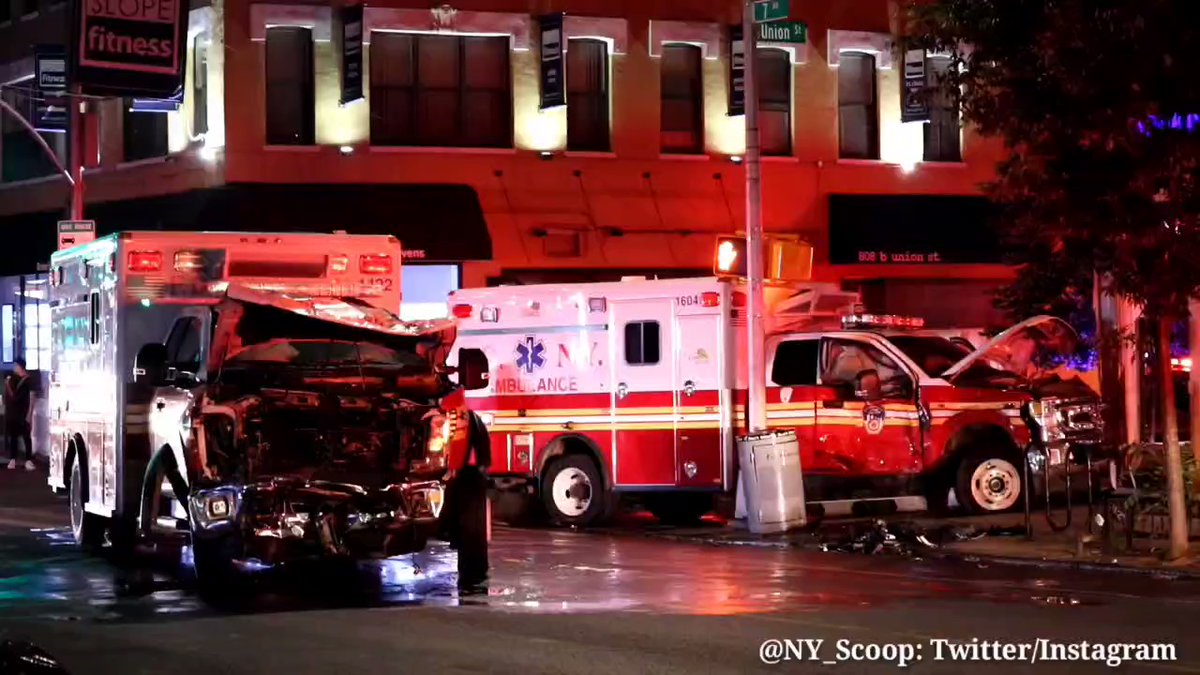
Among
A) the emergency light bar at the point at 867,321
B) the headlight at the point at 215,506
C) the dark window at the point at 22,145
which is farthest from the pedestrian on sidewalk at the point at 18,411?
the headlight at the point at 215,506

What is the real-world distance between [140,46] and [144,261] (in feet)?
41.3

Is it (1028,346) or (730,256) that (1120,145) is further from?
(730,256)

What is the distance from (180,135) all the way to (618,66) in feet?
25.8

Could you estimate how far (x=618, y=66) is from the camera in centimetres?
3334

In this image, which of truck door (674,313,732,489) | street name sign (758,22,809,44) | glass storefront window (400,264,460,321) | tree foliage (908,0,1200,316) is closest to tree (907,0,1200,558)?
tree foliage (908,0,1200,316)

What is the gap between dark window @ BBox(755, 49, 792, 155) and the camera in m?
34.3

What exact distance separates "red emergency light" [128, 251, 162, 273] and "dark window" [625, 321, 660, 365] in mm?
6460

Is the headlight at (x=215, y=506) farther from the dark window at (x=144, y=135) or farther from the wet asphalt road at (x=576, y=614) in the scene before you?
the dark window at (x=144, y=135)

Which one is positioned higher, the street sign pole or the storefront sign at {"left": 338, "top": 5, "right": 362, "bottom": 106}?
the storefront sign at {"left": 338, "top": 5, "right": 362, "bottom": 106}

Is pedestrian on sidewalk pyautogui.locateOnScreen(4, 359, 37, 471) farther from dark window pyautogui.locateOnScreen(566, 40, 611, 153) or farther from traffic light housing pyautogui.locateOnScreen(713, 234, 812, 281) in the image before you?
traffic light housing pyautogui.locateOnScreen(713, 234, 812, 281)

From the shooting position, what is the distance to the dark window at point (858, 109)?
3509 cm

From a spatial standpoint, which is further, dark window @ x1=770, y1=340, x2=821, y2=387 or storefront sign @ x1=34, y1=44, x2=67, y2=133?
storefront sign @ x1=34, y1=44, x2=67, y2=133

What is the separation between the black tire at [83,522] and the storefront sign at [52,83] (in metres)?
14.7

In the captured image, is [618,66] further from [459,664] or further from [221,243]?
[459,664]
